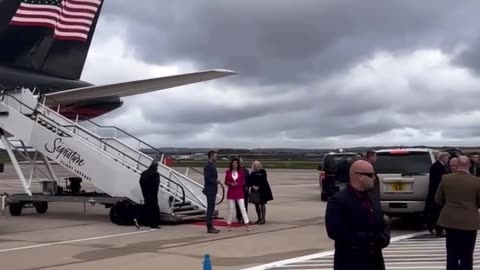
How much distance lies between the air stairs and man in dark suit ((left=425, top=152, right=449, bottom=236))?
558cm

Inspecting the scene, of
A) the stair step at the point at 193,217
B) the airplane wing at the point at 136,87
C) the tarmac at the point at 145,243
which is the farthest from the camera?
the airplane wing at the point at 136,87

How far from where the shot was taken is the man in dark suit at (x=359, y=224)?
15.7 feet

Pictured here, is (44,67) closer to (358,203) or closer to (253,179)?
(253,179)

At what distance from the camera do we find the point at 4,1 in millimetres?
21531

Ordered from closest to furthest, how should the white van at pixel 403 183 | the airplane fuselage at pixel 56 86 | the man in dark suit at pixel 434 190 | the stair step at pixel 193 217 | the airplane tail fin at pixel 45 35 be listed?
1. the man in dark suit at pixel 434 190
2. the white van at pixel 403 183
3. the stair step at pixel 193 217
4. the airplane fuselage at pixel 56 86
5. the airplane tail fin at pixel 45 35

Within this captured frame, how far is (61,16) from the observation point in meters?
22.2

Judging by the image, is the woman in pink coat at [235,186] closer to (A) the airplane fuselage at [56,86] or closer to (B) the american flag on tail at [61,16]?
(A) the airplane fuselage at [56,86]

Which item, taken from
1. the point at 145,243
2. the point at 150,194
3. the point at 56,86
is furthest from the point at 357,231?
the point at 56,86

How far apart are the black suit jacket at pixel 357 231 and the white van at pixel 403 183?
351 inches

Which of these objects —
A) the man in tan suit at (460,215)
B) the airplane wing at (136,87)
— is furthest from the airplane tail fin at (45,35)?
the man in tan suit at (460,215)

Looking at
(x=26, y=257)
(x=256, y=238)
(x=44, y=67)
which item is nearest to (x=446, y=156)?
(x=256, y=238)

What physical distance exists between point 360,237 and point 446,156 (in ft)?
29.6

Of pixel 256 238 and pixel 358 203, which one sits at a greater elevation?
pixel 358 203

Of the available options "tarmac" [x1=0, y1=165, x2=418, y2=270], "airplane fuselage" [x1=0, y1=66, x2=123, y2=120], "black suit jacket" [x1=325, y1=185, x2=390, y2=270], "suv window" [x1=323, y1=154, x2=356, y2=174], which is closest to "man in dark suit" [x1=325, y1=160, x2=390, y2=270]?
"black suit jacket" [x1=325, y1=185, x2=390, y2=270]
